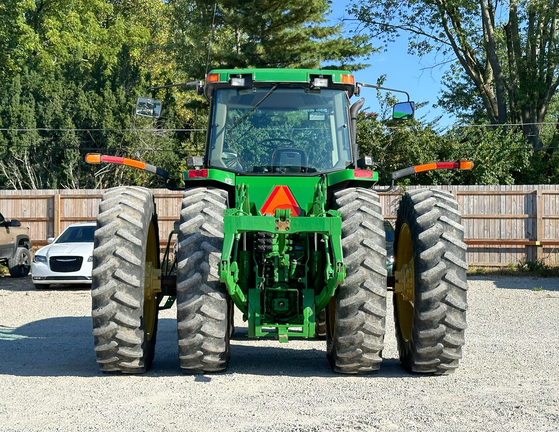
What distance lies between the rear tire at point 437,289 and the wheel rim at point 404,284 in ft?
1.03

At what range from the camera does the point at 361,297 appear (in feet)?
21.7

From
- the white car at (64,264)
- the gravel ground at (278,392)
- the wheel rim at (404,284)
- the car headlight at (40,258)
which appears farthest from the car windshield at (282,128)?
the car headlight at (40,258)

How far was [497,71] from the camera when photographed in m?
32.2

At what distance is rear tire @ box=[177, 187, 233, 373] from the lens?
261 inches

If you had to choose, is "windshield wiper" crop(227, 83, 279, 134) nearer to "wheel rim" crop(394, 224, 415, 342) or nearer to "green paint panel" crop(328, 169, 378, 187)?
"green paint panel" crop(328, 169, 378, 187)

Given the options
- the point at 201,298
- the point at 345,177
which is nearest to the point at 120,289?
the point at 201,298

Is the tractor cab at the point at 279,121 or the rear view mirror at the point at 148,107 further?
the rear view mirror at the point at 148,107

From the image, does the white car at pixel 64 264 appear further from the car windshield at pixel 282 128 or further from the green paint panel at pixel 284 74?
the green paint panel at pixel 284 74

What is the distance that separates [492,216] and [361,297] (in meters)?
15.7

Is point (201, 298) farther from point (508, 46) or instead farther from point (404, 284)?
point (508, 46)

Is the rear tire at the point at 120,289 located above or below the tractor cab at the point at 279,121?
below

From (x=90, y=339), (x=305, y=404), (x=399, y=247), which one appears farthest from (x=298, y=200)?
(x=90, y=339)

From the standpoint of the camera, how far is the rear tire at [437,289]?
672cm

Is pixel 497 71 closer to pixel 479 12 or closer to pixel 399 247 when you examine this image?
pixel 479 12
